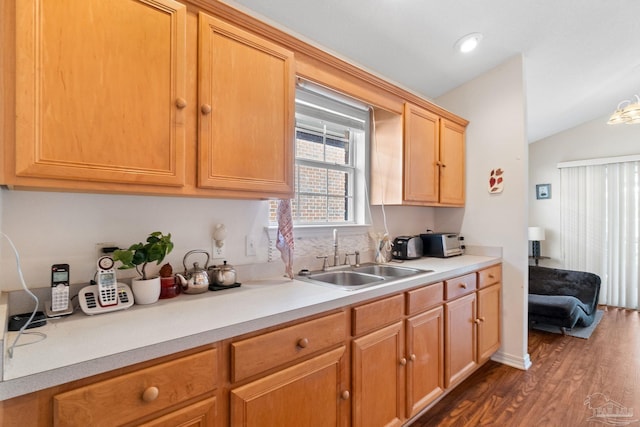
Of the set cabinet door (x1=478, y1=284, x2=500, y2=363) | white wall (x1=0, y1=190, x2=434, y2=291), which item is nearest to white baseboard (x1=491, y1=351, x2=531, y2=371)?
cabinet door (x1=478, y1=284, x2=500, y2=363)

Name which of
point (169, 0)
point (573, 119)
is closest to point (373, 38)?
point (169, 0)

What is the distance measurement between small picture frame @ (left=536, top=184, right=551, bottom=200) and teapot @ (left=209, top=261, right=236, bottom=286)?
5.40 metres

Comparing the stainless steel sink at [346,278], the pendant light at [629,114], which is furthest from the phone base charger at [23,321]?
the pendant light at [629,114]

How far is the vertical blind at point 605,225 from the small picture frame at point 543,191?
0.19 metres

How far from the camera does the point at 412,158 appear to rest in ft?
8.16

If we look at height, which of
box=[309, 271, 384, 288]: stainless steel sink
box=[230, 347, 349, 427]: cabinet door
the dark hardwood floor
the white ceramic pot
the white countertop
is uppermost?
the white ceramic pot

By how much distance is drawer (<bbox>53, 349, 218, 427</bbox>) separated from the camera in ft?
2.61

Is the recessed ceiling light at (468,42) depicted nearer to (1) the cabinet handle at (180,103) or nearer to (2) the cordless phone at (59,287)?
(1) the cabinet handle at (180,103)

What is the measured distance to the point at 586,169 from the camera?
4.78 metres

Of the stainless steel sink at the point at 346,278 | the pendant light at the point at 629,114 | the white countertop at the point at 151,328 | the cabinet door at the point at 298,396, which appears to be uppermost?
the pendant light at the point at 629,114

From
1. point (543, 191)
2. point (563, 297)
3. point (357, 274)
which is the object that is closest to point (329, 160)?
point (357, 274)

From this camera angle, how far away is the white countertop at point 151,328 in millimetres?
774

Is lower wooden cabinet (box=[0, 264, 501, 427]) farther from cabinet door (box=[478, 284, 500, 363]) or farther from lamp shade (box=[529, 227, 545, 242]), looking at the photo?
lamp shade (box=[529, 227, 545, 242])
